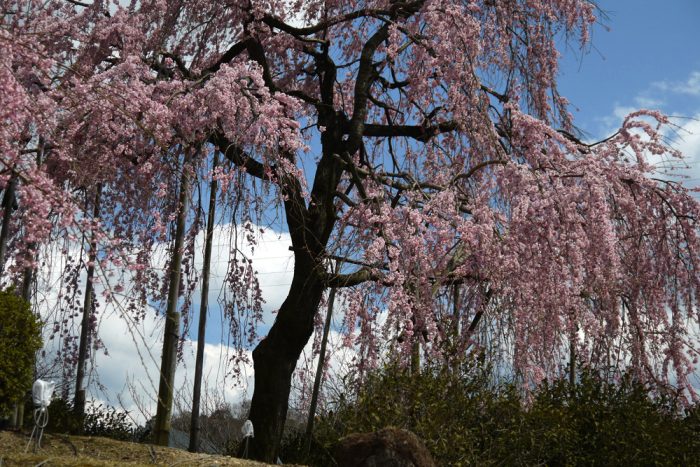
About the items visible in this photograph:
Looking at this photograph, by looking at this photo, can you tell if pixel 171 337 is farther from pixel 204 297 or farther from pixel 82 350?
pixel 82 350

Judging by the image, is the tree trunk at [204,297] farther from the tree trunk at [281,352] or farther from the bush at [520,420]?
the bush at [520,420]

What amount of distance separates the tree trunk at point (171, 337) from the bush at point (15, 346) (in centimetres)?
144

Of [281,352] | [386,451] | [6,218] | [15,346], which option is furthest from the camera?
[281,352]

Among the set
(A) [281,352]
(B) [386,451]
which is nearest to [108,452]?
(A) [281,352]

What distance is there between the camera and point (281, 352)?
29.5 ft

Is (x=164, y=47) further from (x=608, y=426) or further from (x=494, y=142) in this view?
(x=608, y=426)

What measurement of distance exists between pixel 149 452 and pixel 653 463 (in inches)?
190

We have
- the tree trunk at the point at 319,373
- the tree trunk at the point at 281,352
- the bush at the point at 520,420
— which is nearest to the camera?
the bush at the point at 520,420

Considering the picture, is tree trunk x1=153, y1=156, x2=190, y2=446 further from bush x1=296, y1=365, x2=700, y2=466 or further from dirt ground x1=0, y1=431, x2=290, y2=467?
bush x1=296, y1=365, x2=700, y2=466

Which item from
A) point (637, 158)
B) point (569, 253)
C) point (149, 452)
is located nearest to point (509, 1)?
point (637, 158)

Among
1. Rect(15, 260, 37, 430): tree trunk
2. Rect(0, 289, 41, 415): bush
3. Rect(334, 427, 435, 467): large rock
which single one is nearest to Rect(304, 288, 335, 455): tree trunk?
Rect(0, 289, 41, 415): bush

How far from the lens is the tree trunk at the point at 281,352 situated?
28.9 ft

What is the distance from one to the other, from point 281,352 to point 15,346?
2.90 m

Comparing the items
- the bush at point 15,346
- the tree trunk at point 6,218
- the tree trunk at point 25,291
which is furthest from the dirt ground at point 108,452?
the tree trunk at point 6,218
